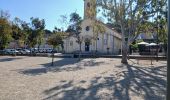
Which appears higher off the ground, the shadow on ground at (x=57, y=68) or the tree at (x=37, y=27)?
the tree at (x=37, y=27)

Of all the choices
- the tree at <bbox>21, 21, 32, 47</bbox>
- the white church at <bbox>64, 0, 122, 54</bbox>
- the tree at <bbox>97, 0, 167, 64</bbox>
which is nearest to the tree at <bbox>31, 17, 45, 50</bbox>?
the tree at <bbox>21, 21, 32, 47</bbox>

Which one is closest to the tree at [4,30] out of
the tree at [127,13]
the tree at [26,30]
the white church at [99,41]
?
the tree at [26,30]

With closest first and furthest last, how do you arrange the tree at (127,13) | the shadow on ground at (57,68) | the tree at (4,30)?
the shadow on ground at (57,68), the tree at (127,13), the tree at (4,30)

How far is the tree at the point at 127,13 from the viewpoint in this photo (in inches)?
1361

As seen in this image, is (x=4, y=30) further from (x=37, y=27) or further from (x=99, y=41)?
(x=99, y=41)

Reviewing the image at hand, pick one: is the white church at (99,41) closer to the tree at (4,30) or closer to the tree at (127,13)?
the tree at (4,30)

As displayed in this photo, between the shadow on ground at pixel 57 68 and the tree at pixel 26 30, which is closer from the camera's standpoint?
the shadow on ground at pixel 57 68

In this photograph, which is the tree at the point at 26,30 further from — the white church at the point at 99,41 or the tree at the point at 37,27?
the white church at the point at 99,41

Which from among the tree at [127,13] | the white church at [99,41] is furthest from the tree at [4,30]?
the tree at [127,13]

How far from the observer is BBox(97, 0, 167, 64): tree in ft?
113

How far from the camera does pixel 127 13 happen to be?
35500 millimetres

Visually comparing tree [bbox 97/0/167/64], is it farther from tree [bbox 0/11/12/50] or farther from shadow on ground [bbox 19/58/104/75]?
tree [bbox 0/11/12/50]

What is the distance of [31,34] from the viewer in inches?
2473

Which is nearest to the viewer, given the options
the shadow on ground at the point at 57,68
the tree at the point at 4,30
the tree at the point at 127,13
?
the shadow on ground at the point at 57,68
